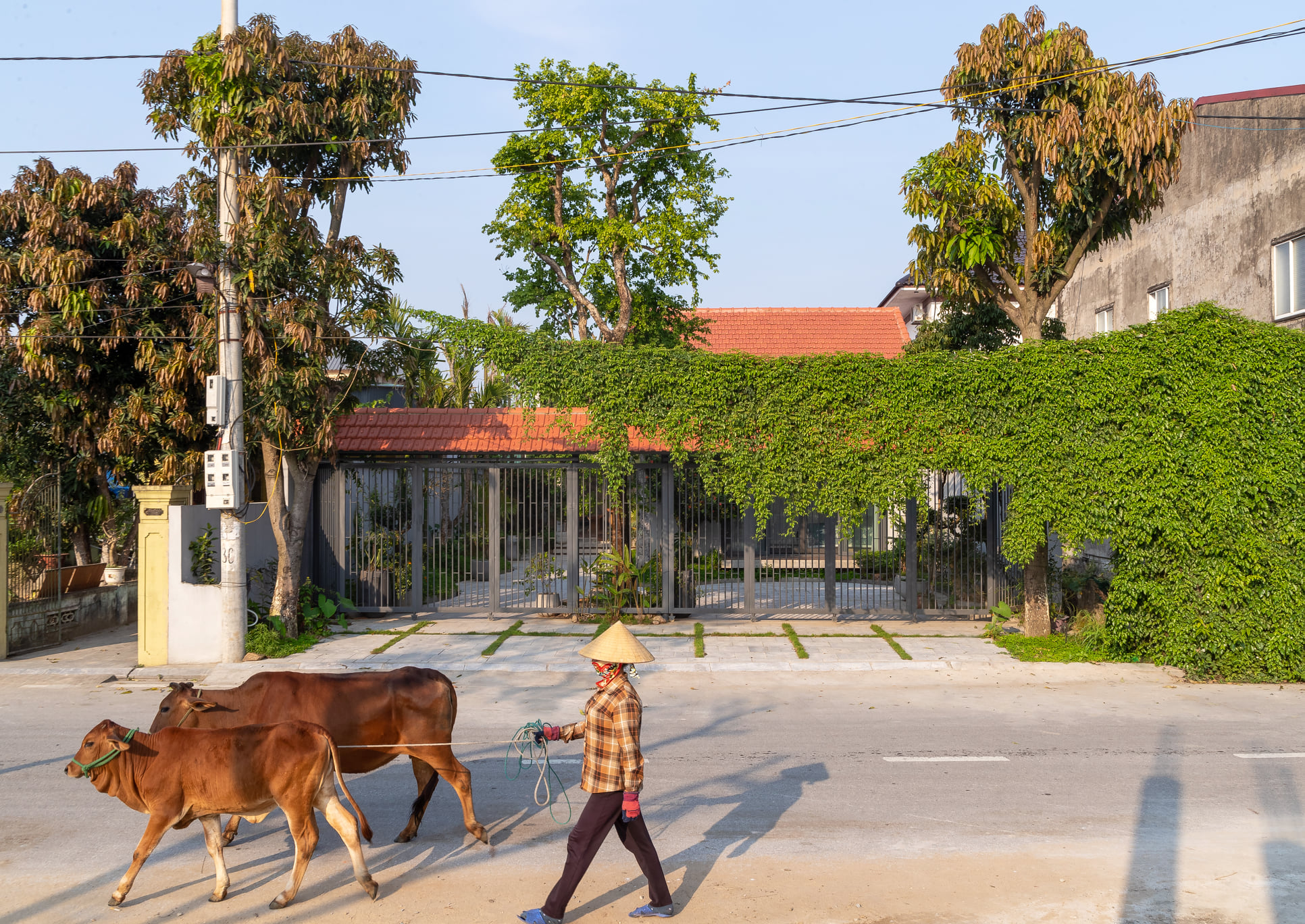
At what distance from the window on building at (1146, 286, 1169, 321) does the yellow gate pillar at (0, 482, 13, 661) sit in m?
24.0

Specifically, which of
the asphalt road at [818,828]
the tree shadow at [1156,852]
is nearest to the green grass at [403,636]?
the asphalt road at [818,828]

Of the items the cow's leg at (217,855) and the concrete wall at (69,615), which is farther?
the concrete wall at (69,615)

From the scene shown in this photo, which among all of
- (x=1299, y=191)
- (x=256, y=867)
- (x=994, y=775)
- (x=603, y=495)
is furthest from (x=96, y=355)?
(x=1299, y=191)

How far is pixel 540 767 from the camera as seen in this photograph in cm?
840

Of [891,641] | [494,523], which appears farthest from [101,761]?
[891,641]

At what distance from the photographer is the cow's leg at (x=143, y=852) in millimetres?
5566

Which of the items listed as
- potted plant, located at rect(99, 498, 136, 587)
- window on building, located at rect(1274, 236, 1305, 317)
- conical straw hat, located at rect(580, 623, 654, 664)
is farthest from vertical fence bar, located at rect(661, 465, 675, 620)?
window on building, located at rect(1274, 236, 1305, 317)

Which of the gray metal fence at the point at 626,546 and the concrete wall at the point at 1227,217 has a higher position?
the concrete wall at the point at 1227,217

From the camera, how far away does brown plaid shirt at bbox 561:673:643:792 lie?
5.32 m

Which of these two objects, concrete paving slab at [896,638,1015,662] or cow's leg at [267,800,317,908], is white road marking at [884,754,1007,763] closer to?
concrete paving slab at [896,638,1015,662]

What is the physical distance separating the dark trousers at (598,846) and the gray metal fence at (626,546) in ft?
36.1

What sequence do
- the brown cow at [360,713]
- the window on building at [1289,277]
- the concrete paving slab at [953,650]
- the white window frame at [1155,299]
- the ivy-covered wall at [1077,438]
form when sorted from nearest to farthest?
the brown cow at [360,713]
the ivy-covered wall at [1077,438]
the concrete paving slab at [953,650]
the window on building at [1289,277]
the white window frame at [1155,299]

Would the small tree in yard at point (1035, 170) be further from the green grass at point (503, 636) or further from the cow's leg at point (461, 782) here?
the cow's leg at point (461, 782)

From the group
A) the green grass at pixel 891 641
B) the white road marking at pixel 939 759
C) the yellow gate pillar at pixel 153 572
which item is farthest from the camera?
the green grass at pixel 891 641
